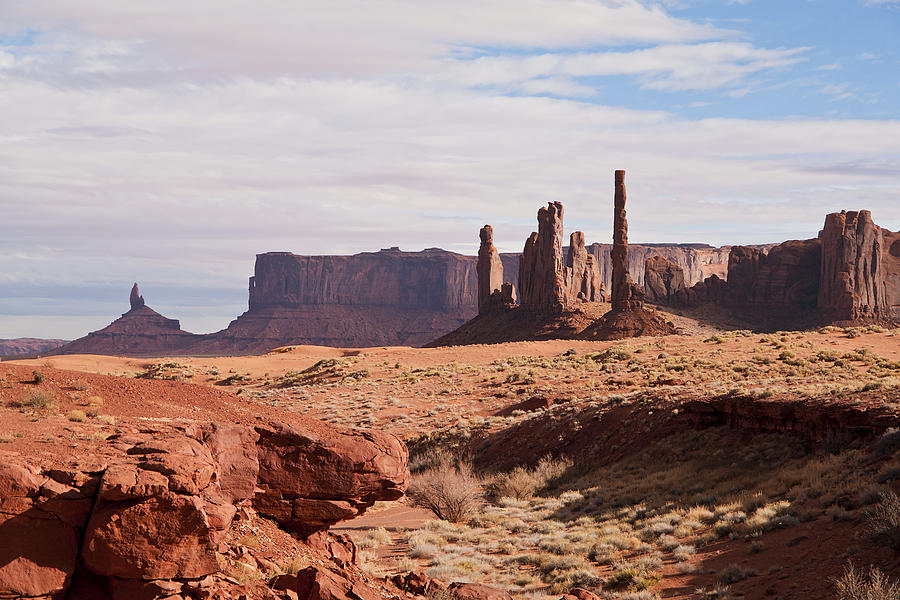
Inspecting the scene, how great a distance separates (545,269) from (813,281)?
35.2 meters

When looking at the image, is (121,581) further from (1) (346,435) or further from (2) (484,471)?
(2) (484,471)

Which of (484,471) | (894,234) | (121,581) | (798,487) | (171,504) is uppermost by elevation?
(894,234)

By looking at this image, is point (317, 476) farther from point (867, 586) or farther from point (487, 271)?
point (487, 271)

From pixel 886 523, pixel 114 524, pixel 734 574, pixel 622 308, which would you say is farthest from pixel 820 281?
pixel 114 524

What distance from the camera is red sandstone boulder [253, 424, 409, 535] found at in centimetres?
1045

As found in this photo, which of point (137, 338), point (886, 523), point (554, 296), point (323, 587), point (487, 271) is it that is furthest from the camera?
point (137, 338)

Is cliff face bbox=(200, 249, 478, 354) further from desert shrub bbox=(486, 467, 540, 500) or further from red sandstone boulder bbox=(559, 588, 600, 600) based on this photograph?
red sandstone boulder bbox=(559, 588, 600, 600)

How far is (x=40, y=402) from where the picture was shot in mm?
10672

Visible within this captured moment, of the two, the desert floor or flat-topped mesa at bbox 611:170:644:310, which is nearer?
the desert floor

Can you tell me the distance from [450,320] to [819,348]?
137 m

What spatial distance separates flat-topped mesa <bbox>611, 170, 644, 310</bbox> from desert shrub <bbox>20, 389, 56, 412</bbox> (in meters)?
73.3

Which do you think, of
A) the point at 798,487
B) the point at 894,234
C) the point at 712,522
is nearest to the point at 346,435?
the point at 712,522

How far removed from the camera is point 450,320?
18525 centimetres

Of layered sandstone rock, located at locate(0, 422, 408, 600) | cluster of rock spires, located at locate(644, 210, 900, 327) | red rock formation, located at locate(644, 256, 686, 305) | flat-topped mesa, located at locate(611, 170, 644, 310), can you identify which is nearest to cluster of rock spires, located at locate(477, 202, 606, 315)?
red rock formation, located at locate(644, 256, 686, 305)
